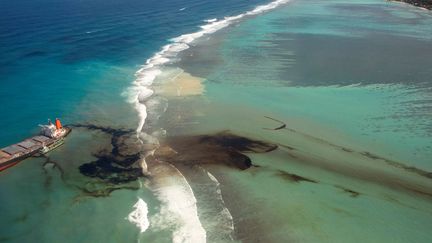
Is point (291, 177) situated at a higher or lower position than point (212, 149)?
lower

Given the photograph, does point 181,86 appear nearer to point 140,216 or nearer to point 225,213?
point 140,216

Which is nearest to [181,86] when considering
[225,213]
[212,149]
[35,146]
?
[212,149]

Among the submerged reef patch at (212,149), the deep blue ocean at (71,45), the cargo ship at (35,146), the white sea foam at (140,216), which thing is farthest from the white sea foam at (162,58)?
the white sea foam at (140,216)

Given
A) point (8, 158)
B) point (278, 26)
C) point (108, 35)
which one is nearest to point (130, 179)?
point (8, 158)

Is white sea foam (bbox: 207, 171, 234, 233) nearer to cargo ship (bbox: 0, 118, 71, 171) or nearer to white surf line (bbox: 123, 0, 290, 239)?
white surf line (bbox: 123, 0, 290, 239)

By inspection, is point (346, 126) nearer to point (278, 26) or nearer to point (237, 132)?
A: point (237, 132)

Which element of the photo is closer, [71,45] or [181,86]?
[181,86]

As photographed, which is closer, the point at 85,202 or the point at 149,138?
the point at 85,202

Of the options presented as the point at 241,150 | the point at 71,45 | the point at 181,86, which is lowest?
the point at 241,150
